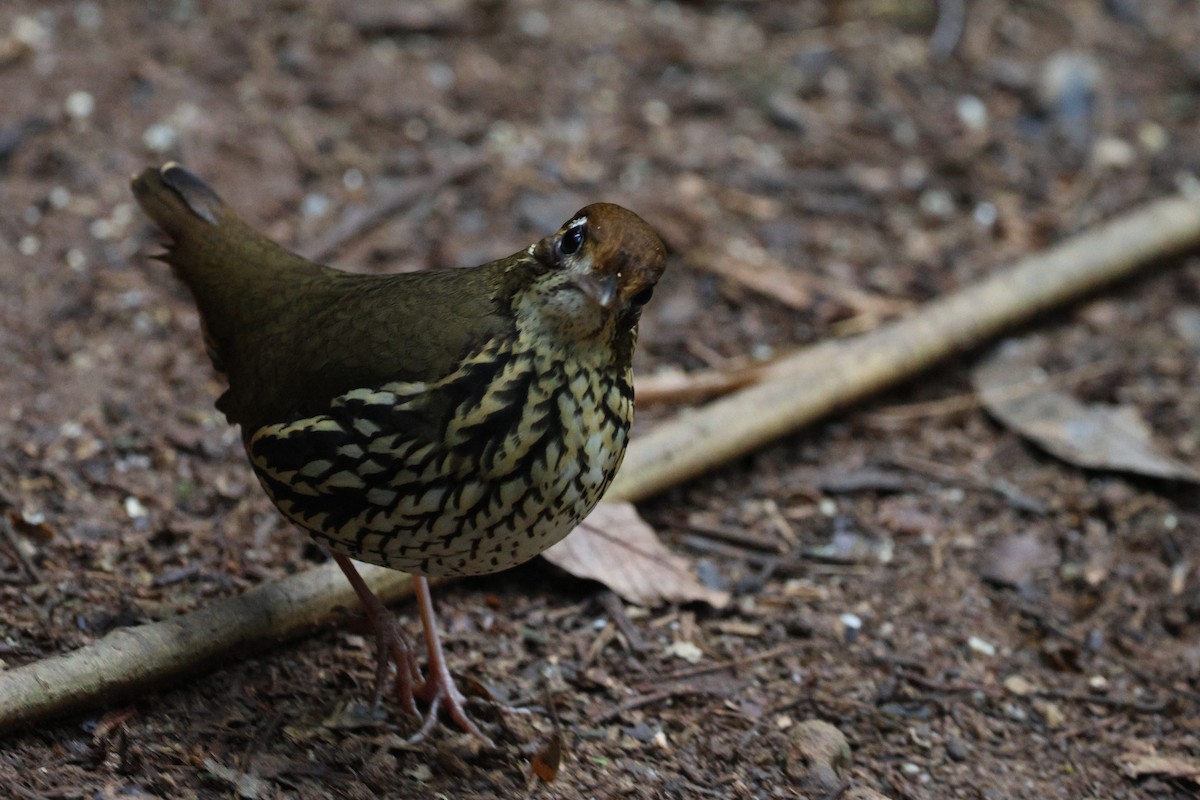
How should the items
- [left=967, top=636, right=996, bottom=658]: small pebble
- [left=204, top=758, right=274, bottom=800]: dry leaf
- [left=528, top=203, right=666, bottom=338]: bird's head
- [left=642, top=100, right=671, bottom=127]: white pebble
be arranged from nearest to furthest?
[left=528, top=203, right=666, bottom=338]: bird's head < [left=204, top=758, right=274, bottom=800]: dry leaf < [left=967, top=636, right=996, bottom=658]: small pebble < [left=642, top=100, right=671, bottom=127]: white pebble

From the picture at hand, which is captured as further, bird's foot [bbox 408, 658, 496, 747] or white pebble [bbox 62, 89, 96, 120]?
white pebble [bbox 62, 89, 96, 120]

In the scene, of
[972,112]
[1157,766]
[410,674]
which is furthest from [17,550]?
[972,112]

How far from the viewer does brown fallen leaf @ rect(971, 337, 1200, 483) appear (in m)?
5.45

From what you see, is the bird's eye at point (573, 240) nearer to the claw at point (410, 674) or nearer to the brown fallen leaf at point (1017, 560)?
the claw at point (410, 674)

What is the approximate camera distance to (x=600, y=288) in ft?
10.6

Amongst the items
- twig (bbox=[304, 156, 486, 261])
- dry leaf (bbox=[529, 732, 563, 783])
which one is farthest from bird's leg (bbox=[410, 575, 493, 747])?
twig (bbox=[304, 156, 486, 261])

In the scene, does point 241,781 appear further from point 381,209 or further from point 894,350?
point 381,209

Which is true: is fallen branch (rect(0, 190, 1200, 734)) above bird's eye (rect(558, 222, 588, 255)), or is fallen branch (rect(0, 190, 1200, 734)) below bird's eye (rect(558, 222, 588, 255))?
below

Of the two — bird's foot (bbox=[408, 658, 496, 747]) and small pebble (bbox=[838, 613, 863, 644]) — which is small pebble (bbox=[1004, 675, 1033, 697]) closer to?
small pebble (bbox=[838, 613, 863, 644])

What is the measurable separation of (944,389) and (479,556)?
3.04 m

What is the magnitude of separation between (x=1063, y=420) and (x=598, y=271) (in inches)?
125

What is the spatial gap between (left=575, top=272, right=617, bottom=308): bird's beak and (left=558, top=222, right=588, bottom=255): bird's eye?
8 centimetres

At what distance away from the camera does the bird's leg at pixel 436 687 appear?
402 cm

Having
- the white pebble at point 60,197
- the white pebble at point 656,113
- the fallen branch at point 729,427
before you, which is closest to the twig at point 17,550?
the fallen branch at point 729,427
